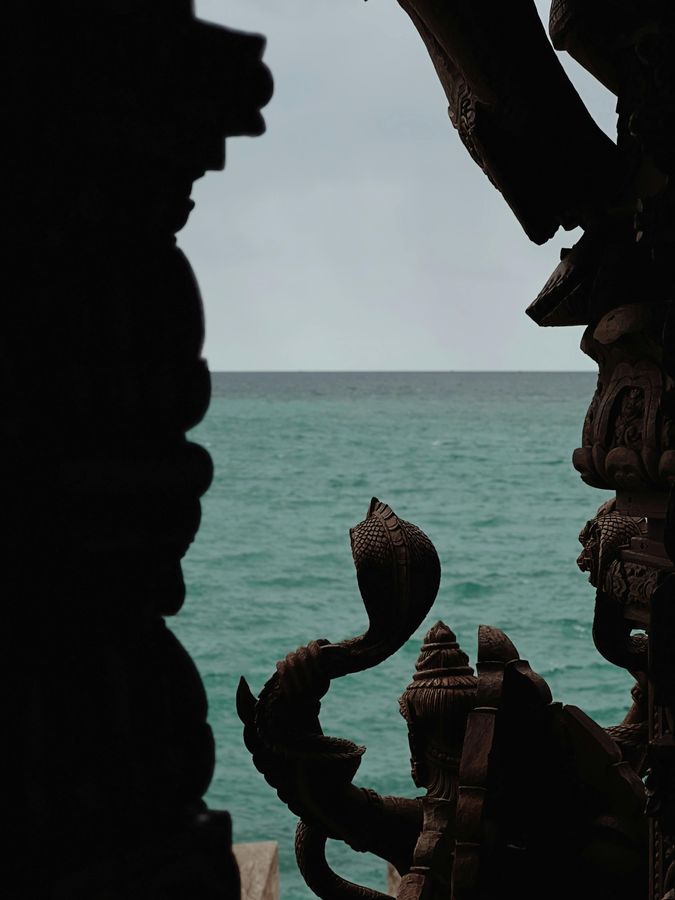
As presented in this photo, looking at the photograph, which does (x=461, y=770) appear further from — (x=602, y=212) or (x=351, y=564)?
(x=351, y=564)

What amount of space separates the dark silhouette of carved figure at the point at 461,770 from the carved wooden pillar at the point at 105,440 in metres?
0.68

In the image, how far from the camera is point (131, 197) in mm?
942

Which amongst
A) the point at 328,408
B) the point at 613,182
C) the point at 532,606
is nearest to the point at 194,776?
the point at 613,182

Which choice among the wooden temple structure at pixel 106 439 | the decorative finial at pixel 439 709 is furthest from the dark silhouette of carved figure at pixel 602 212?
the wooden temple structure at pixel 106 439

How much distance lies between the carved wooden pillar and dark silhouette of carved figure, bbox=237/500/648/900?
0.68 meters

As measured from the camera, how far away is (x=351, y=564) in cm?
2058

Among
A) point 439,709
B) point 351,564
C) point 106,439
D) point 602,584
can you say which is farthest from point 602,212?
point 351,564

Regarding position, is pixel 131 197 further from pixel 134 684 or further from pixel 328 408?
pixel 328 408

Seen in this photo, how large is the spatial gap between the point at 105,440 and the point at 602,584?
4.01ft

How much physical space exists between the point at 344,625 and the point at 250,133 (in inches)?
568

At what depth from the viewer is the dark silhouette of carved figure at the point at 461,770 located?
5.35 feet

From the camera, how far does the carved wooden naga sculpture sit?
5.32ft

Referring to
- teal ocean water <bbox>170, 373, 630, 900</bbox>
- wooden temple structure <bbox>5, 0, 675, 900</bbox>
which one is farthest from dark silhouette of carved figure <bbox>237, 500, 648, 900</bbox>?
teal ocean water <bbox>170, 373, 630, 900</bbox>

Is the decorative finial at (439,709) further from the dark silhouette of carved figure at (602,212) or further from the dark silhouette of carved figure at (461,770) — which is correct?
the dark silhouette of carved figure at (602,212)
